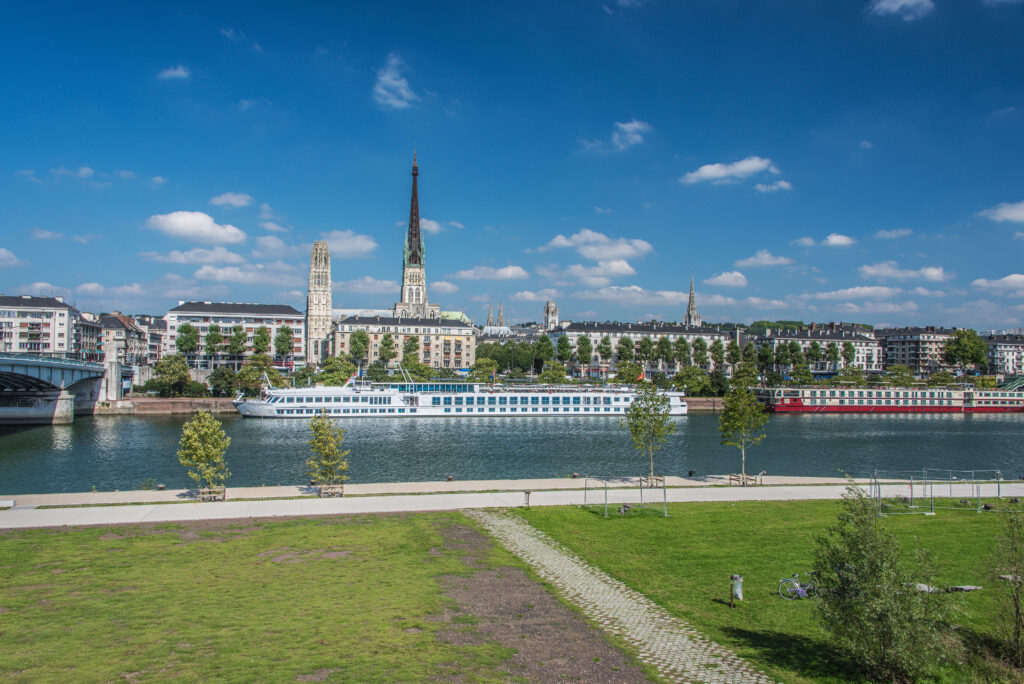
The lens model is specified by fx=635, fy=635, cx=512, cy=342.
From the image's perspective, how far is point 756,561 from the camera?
22.8m

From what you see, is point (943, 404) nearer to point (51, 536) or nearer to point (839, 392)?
point (839, 392)

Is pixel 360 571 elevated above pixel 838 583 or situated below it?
below

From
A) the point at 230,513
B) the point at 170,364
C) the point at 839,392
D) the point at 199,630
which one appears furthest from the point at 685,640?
the point at 839,392

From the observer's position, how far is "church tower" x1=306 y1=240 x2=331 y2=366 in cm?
18425

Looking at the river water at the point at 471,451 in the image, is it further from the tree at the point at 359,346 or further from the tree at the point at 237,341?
the tree at the point at 359,346

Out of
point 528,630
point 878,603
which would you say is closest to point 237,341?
point 528,630

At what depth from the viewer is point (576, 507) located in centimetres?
3203

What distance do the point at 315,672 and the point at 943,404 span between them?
141 m

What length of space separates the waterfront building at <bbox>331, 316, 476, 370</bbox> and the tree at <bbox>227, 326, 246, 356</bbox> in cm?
2386

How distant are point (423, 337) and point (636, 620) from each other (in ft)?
505

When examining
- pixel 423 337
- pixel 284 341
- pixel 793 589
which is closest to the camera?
pixel 793 589

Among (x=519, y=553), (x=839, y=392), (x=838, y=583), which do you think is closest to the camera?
(x=838, y=583)

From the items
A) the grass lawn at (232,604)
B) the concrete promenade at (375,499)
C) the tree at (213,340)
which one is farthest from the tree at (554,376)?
the grass lawn at (232,604)

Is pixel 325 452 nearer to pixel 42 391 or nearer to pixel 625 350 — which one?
pixel 42 391
